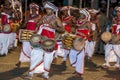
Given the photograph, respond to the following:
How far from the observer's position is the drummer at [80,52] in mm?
10461

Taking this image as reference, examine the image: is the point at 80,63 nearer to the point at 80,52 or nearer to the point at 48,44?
the point at 80,52

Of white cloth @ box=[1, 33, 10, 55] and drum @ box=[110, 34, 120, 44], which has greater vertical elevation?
drum @ box=[110, 34, 120, 44]

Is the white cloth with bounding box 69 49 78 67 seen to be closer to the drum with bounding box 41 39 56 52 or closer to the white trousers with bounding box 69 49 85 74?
the white trousers with bounding box 69 49 85 74

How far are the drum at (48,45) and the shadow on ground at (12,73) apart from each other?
126cm

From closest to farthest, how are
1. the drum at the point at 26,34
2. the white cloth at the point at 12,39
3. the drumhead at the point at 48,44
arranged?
the drumhead at the point at 48,44 → the drum at the point at 26,34 → the white cloth at the point at 12,39

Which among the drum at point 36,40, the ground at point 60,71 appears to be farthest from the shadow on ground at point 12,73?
the drum at point 36,40

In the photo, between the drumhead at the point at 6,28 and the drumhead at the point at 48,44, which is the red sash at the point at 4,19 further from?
the drumhead at the point at 48,44

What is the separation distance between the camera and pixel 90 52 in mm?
13633

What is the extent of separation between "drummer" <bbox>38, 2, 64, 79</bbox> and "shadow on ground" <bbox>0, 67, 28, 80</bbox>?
0.99 metres

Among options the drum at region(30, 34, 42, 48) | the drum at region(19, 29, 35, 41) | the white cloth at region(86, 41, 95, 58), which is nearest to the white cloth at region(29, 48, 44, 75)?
Answer: the drum at region(30, 34, 42, 48)

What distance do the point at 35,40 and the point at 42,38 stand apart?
178 mm

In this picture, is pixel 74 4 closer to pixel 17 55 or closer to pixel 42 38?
pixel 17 55

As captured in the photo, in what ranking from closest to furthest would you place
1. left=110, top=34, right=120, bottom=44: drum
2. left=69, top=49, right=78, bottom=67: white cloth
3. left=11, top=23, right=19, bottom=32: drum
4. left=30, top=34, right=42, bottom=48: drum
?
left=30, top=34, right=42, bottom=48: drum, left=69, top=49, right=78, bottom=67: white cloth, left=110, top=34, right=120, bottom=44: drum, left=11, top=23, right=19, bottom=32: drum

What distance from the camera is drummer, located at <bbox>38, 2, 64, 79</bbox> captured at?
9555mm
